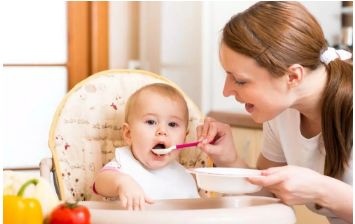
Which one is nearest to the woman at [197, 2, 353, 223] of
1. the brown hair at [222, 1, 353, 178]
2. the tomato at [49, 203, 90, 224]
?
the brown hair at [222, 1, 353, 178]

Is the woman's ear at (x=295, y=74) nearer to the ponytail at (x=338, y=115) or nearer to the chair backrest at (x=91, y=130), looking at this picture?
the ponytail at (x=338, y=115)

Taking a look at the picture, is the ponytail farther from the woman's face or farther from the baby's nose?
the baby's nose

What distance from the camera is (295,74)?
1.62 meters

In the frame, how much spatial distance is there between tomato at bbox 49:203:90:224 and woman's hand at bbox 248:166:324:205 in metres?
0.37

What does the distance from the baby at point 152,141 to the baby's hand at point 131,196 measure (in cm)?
12

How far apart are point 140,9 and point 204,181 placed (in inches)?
71.9

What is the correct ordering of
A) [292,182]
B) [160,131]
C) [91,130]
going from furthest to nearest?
[91,130] → [160,131] → [292,182]

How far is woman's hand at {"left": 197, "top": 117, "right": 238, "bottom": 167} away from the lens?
5.91 feet

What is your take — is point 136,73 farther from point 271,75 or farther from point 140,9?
point 140,9

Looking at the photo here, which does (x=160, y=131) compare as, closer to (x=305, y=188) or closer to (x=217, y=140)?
(x=217, y=140)

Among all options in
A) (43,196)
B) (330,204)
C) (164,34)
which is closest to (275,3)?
(330,204)

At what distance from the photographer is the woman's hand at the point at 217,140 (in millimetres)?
1801

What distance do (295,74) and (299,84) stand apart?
0.04m

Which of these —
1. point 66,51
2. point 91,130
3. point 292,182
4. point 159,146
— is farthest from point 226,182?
point 66,51
